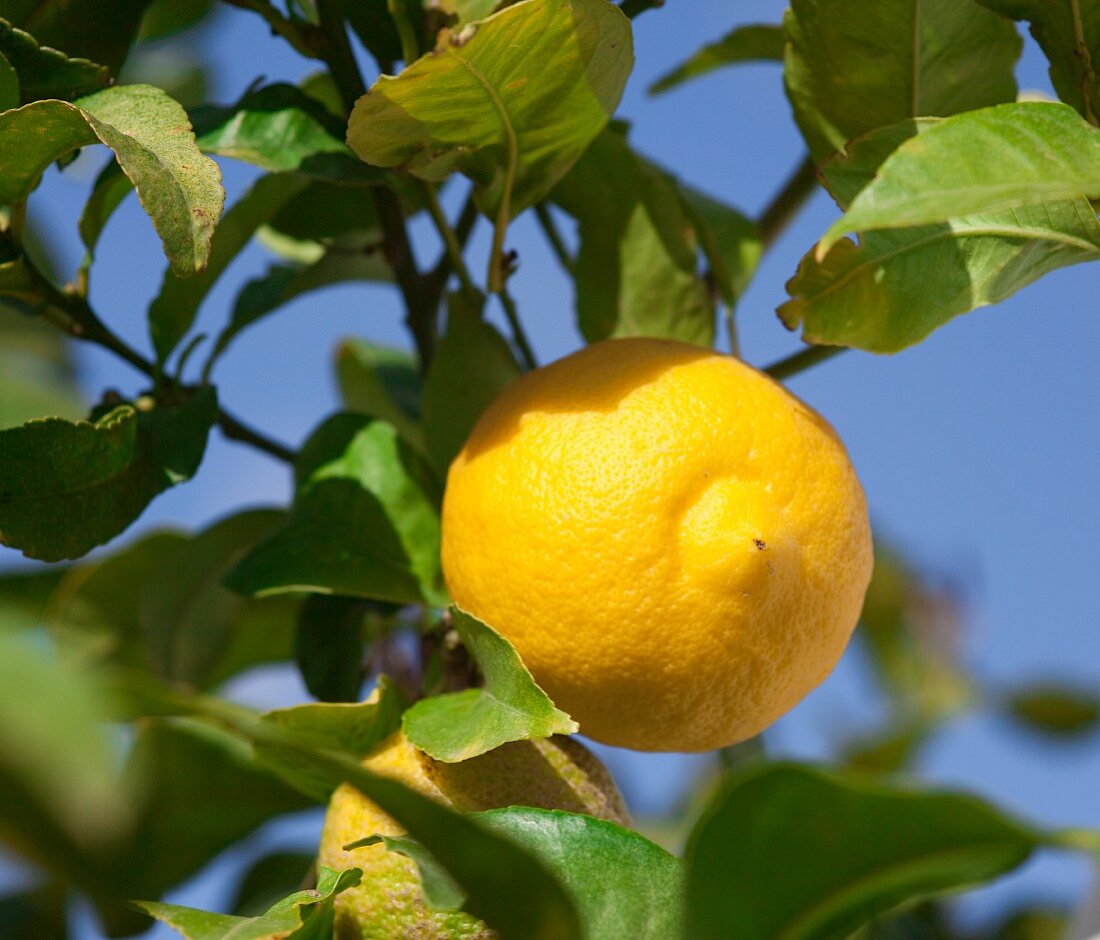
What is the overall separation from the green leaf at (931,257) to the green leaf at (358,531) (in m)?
0.33

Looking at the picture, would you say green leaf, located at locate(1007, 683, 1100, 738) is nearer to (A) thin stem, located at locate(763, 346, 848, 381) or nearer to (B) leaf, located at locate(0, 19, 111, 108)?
(A) thin stem, located at locate(763, 346, 848, 381)

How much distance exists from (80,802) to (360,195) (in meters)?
0.88

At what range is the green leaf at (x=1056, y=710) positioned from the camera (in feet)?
5.74

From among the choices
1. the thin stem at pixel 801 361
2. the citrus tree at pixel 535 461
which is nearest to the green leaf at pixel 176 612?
the citrus tree at pixel 535 461

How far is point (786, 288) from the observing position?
764 millimetres

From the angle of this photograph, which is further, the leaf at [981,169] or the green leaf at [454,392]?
the green leaf at [454,392]

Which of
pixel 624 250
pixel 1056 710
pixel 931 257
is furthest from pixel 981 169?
pixel 1056 710

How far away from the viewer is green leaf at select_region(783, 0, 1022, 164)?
0.80 metres

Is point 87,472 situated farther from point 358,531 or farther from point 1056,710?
A: point 1056,710

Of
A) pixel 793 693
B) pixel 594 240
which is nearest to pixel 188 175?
pixel 594 240

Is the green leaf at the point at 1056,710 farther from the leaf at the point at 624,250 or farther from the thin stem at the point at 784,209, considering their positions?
the leaf at the point at 624,250

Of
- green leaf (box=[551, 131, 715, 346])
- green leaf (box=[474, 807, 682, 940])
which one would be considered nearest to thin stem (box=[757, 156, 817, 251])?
green leaf (box=[551, 131, 715, 346])

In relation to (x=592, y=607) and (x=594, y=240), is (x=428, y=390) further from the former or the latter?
(x=592, y=607)

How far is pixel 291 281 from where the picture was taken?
3.51 ft
